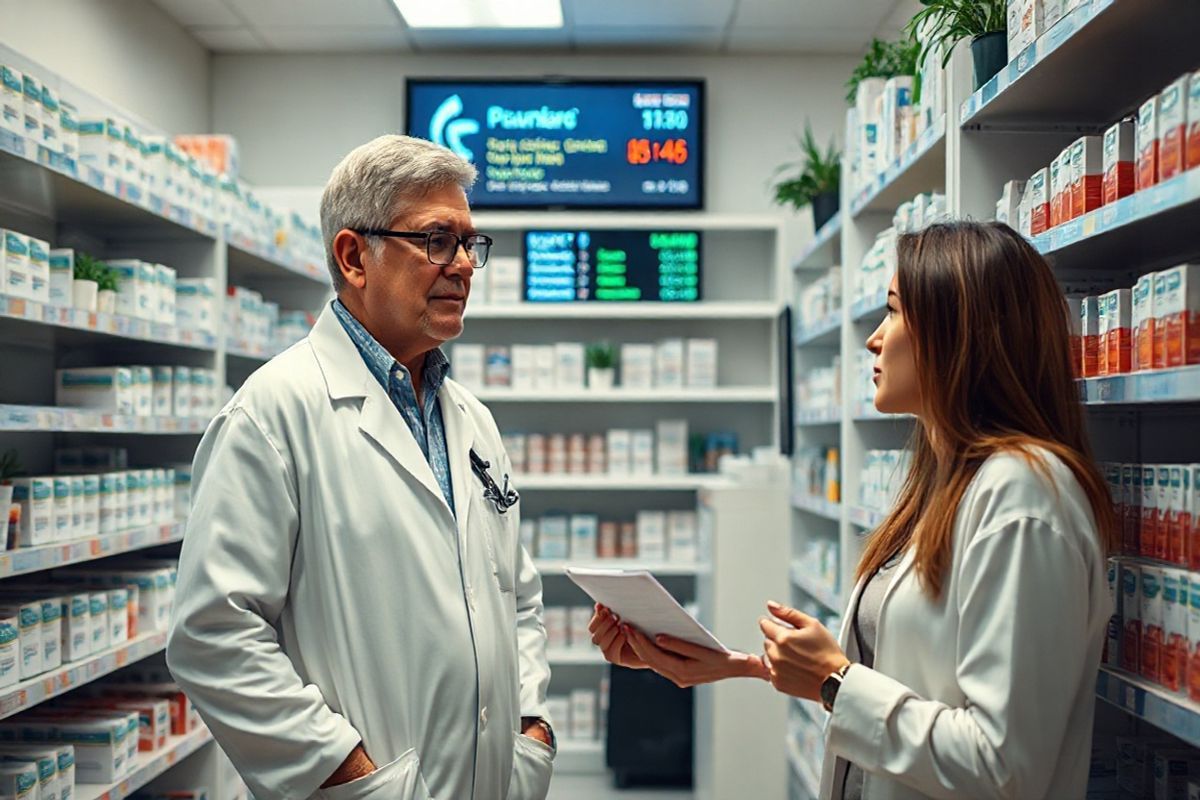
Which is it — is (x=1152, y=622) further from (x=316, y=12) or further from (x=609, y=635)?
(x=316, y=12)

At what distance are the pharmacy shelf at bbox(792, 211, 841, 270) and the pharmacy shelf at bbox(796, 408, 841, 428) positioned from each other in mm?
753

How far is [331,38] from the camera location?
19.8 ft

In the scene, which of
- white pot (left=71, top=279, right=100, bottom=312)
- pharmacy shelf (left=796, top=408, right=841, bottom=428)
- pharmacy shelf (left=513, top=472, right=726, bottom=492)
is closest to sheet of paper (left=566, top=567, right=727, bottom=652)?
white pot (left=71, top=279, right=100, bottom=312)

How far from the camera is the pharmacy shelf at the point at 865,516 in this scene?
11.6ft

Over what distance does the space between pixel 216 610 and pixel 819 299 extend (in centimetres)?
369

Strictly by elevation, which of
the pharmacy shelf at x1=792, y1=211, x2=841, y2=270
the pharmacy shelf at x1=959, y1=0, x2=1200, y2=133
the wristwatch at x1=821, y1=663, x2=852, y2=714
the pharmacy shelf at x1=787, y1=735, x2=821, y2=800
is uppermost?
the pharmacy shelf at x1=792, y1=211, x2=841, y2=270

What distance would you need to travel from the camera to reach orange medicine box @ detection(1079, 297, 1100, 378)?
2.07 meters

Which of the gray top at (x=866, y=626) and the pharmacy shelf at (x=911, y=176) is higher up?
the pharmacy shelf at (x=911, y=176)

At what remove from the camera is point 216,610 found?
1.76 metres

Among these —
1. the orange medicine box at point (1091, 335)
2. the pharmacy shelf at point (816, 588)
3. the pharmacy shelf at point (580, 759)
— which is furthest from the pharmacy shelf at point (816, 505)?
the orange medicine box at point (1091, 335)

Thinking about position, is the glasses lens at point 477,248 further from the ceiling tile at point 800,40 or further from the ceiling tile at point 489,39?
the ceiling tile at point 800,40

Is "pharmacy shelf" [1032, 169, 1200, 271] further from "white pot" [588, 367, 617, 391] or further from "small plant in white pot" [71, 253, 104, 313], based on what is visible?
"white pot" [588, 367, 617, 391]

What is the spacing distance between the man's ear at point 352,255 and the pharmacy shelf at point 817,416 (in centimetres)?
269

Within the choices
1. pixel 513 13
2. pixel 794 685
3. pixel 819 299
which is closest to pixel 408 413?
pixel 794 685
